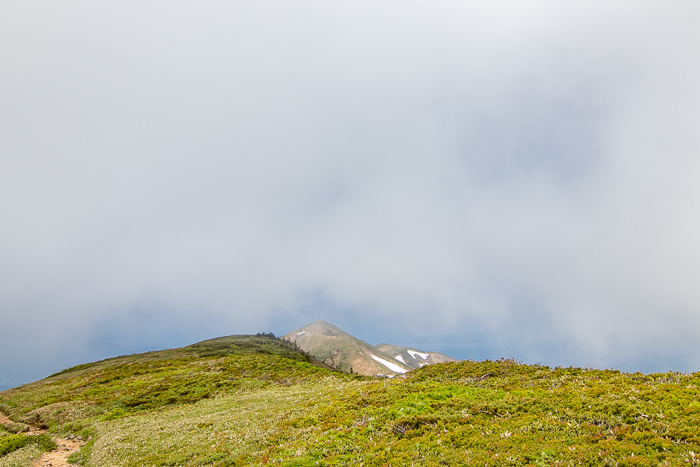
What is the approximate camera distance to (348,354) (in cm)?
19450

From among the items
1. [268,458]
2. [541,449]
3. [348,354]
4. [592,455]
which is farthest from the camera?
[348,354]

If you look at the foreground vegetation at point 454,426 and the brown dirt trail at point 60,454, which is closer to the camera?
the foreground vegetation at point 454,426

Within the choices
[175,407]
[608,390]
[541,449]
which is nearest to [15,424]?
[175,407]

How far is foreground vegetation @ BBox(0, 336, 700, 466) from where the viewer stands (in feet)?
34.2

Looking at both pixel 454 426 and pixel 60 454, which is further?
pixel 60 454

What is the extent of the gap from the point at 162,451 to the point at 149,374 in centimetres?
5108

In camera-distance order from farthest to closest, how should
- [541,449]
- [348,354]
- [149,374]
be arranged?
[348,354], [149,374], [541,449]

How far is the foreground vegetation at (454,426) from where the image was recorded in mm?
10414

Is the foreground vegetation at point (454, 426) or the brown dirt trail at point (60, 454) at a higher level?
the foreground vegetation at point (454, 426)

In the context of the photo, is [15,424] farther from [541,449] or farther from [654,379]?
[654,379]

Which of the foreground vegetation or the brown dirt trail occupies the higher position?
the foreground vegetation

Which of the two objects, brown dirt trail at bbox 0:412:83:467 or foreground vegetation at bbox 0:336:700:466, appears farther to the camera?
brown dirt trail at bbox 0:412:83:467

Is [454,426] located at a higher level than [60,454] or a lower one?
higher

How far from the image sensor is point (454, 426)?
13688mm
